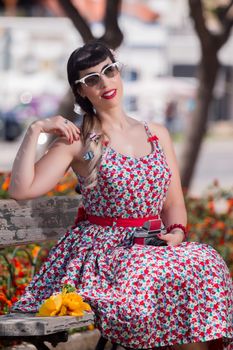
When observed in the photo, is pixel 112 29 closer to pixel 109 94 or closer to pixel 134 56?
pixel 109 94

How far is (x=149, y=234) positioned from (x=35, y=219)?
72cm

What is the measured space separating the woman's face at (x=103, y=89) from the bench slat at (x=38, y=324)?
38.1 inches

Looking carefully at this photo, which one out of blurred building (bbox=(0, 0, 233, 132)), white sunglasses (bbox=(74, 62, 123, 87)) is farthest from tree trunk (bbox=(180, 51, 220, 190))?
blurred building (bbox=(0, 0, 233, 132))

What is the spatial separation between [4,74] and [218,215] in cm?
4102

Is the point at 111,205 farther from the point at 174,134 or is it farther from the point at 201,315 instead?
the point at 174,134

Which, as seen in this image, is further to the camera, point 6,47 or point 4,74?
point 6,47

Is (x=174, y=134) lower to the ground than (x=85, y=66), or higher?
lower

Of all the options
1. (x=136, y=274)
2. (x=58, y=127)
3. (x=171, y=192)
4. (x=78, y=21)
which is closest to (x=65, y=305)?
(x=136, y=274)

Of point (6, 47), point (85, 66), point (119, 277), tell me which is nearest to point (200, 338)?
point (119, 277)

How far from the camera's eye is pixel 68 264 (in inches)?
205

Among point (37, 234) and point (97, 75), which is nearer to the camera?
point (97, 75)

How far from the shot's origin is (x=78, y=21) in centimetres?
1116

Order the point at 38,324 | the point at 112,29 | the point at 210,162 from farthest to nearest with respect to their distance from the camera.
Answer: the point at 210,162
the point at 112,29
the point at 38,324

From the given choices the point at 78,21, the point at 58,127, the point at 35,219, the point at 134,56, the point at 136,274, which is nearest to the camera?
the point at 136,274
